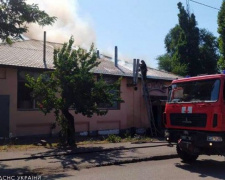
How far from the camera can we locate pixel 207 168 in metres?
10.3

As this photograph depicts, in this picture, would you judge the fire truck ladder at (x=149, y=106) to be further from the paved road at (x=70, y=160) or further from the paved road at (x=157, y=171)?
the paved road at (x=157, y=171)

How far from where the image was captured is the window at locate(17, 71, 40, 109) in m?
16.7

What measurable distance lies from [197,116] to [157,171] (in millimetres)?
1937

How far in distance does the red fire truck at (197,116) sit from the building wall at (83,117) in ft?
25.6

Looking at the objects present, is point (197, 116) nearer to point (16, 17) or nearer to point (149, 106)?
point (16, 17)

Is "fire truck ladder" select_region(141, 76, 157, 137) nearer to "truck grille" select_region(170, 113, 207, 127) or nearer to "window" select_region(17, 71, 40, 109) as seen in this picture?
"window" select_region(17, 71, 40, 109)

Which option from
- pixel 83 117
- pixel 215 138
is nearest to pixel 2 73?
pixel 83 117

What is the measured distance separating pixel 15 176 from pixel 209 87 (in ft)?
18.9

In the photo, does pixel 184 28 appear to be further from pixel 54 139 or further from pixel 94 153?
pixel 94 153

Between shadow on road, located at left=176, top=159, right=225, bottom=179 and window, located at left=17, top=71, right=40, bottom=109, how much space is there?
8.76 metres

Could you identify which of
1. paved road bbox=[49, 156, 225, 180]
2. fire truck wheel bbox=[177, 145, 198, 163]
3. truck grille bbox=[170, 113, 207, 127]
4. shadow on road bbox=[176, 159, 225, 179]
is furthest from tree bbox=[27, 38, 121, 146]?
shadow on road bbox=[176, 159, 225, 179]

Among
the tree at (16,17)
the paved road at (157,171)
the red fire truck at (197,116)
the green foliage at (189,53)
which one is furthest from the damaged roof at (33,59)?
the green foliage at (189,53)

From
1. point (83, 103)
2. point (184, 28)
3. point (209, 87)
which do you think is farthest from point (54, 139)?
point (184, 28)

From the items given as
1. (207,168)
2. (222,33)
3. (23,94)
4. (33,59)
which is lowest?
(207,168)
